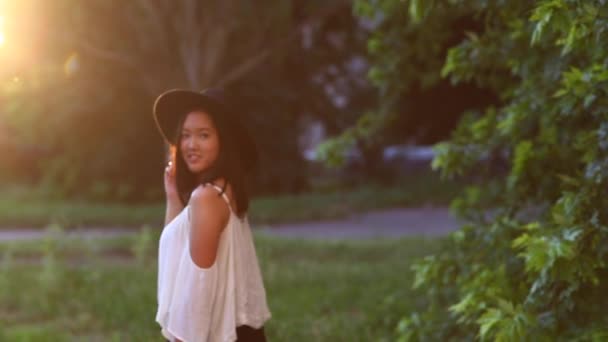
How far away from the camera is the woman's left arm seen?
3416 millimetres

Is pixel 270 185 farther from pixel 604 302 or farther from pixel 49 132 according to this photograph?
pixel 604 302

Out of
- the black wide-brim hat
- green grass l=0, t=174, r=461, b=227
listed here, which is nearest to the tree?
the black wide-brim hat

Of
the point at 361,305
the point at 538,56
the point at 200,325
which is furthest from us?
the point at 361,305

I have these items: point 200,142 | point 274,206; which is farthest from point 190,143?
point 274,206

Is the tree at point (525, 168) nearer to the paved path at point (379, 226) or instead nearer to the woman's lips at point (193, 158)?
the woman's lips at point (193, 158)

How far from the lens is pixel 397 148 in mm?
22375

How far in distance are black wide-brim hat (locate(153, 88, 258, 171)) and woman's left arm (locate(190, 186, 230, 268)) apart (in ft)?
0.98

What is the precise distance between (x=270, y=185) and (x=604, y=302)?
16.6 metres

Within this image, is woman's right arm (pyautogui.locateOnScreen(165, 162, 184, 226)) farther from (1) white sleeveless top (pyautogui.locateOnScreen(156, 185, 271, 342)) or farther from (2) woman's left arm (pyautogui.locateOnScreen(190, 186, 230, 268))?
(2) woman's left arm (pyautogui.locateOnScreen(190, 186, 230, 268))

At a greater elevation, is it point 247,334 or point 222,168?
point 222,168

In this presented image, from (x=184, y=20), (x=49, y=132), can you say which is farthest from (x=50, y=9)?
(x=49, y=132)

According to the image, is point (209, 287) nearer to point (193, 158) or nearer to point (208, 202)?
point (208, 202)

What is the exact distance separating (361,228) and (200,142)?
509 inches

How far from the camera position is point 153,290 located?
9.00 m
